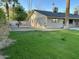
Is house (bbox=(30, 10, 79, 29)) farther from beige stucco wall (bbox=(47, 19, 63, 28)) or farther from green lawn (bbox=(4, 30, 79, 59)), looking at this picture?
green lawn (bbox=(4, 30, 79, 59))

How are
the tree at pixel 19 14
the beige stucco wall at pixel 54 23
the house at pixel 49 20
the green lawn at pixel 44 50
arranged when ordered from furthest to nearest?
the tree at pixel 19 14 < the beige stucco wall at pixel 54 23 < the house at pixel 49 20 < the green lawn at pixel 44 50

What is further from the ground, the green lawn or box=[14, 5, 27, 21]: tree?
box=[14, 5, 27, 21]: tree

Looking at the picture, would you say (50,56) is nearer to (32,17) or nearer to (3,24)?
(3,24)

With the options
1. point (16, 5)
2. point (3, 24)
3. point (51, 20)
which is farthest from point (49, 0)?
point (3, 24)

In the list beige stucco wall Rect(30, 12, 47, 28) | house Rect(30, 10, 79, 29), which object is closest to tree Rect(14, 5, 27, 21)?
beige stucco wall Rect(30, 12, 47, 28)

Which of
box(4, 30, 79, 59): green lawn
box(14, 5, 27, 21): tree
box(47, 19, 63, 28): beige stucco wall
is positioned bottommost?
box(4, 30, 79, 59): green lawn

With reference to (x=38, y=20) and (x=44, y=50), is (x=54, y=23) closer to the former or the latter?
(x=38, y=20)

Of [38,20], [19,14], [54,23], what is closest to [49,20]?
[54,23]

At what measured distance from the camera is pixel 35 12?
136 feet

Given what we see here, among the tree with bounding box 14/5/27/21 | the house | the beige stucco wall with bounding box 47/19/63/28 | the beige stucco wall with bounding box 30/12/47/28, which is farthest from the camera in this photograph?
the tree with bounding box 14/5/27/21

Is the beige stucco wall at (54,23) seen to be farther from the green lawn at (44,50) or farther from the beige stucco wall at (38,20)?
the green lawn at (44,50)

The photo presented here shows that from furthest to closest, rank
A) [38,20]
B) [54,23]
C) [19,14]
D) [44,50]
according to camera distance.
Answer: [19,14]
[38,20]
[54,23]
[44,50]

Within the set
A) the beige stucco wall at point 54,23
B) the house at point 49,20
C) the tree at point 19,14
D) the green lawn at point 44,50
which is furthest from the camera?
the tree at point 19,14

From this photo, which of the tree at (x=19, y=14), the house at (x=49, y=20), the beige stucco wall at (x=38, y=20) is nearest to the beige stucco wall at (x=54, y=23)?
the house at (x=49, y=20)
